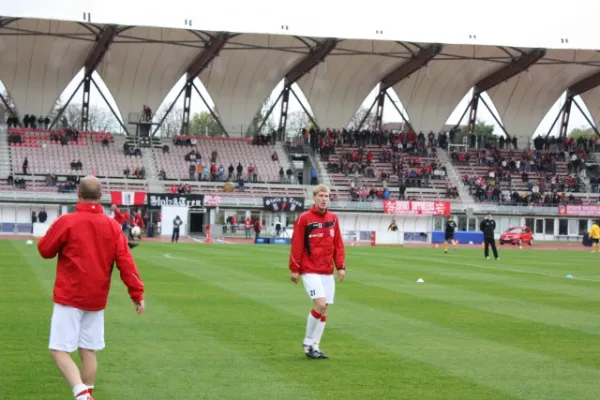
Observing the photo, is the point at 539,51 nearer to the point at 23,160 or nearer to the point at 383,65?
the point at 383,65

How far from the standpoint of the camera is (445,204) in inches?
2490

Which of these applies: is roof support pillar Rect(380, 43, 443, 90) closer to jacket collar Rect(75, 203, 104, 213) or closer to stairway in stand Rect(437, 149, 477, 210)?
stairway in stand Rect(437, 149, 477, 210)

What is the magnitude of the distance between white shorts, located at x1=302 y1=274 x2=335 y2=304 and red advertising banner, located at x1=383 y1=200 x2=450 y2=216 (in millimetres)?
51732

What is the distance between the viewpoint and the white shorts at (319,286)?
36.2 feet

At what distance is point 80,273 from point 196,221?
52.7 metres

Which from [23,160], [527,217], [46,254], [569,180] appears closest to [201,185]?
[23,160]

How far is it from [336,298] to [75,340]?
10.9 m

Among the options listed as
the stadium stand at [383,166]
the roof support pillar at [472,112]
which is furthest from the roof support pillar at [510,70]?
the stadium stand at [383,166]

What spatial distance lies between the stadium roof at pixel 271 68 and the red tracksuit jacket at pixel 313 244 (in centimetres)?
4827

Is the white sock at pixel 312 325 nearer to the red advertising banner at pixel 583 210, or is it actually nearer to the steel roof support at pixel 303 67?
the steel roof support at pixel 303 67

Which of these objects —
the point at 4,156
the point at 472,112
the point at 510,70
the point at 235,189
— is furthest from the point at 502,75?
the point at 4,156

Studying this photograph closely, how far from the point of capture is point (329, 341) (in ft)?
41.1

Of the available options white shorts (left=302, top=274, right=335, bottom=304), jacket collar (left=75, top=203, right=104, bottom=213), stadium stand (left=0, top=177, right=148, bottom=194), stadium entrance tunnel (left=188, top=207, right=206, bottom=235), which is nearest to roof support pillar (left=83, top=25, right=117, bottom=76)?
stadium stand (left=0, top=177, right=148, bottom=194)

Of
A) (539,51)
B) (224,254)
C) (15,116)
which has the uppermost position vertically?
(539,51)
